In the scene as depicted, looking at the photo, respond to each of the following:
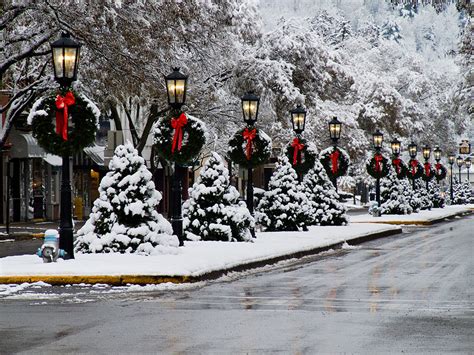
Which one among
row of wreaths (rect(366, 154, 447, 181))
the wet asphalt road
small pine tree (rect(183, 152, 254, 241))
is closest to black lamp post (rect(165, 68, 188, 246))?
small pine tree (rect(183, 152, 254, 241))

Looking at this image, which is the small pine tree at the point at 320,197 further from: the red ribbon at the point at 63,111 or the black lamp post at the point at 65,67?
the black lamp post at the point at 65,67

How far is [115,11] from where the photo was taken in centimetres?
3372

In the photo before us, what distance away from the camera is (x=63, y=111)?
22.4 m

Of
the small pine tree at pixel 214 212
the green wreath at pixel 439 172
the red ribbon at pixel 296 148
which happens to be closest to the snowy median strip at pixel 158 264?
the small pine tree at pixel 214 212

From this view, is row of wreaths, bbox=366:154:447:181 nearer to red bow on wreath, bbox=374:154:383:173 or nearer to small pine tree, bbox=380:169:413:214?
red bow on wreath, bbox=374:154:383:173

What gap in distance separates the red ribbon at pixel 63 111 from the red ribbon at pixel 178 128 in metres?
4.35

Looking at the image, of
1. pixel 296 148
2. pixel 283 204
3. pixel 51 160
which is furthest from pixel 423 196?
pixel 283 204

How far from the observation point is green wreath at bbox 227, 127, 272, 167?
32.0m

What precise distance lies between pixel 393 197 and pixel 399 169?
4.69 metres

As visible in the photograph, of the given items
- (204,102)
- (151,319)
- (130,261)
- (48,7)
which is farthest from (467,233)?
(151,319)

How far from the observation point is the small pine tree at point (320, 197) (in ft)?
136

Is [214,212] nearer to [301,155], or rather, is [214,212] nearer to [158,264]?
[158,264]

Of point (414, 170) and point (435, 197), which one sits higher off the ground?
point (414, 170)

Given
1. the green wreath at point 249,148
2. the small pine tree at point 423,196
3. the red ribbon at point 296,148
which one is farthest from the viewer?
the small pine tree at point 423,196
